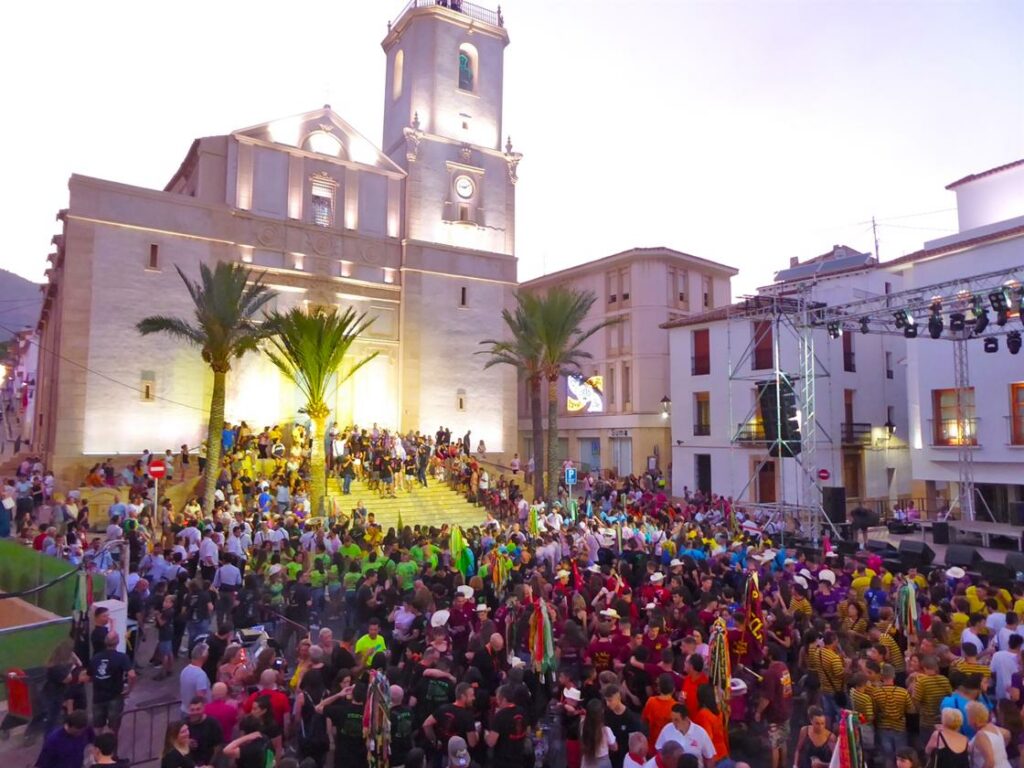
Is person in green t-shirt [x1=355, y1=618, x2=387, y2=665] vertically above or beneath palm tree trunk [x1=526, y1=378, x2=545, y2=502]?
beneath

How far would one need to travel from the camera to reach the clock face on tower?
36.2m

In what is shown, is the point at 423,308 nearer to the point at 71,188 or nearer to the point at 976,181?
the point at 71,188

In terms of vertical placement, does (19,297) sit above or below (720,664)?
above

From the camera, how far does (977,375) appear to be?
24.3 meters

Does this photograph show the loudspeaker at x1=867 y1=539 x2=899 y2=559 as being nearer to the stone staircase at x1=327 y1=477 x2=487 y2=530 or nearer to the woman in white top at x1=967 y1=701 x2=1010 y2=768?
the stone staircase at x1=327 y1=477 x2=487 y2=530

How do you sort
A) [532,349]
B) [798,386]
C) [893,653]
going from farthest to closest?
[798,386] < [532,349] < [893,653]

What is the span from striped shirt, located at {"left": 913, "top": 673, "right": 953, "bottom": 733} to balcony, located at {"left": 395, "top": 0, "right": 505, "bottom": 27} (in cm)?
3843

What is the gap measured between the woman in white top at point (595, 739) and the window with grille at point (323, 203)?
97.5ft

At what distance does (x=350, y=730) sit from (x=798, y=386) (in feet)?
86.2

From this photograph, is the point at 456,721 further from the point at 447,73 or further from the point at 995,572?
the point at 447,73

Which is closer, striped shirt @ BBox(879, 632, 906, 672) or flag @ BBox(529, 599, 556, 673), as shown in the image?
striped shirt @ BBox(879, 632, 906, 672)

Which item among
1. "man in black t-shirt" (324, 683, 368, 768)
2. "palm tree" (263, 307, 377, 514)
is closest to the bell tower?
"palm tree" (263, 307, 377, 514)

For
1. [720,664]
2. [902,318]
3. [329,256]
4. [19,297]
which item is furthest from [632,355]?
[19,297]

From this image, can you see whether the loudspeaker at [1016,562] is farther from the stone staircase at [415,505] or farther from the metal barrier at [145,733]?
the metal barrier at [145,733]
